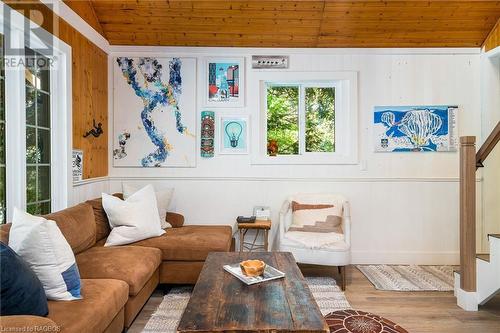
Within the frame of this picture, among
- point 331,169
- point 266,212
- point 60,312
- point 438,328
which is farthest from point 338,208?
point 60,312

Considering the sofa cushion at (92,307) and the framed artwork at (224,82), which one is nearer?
the sofa cushion at (92,307)

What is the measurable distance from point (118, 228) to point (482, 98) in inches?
171

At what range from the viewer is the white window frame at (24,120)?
8.32 feet

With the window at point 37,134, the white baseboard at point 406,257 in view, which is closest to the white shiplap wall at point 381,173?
the white baseboard at point 406,257

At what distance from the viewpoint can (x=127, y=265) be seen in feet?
8.07

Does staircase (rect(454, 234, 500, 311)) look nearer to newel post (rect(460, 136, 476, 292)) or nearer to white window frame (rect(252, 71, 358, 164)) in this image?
newel post (rect(460, 136, 476, 292))

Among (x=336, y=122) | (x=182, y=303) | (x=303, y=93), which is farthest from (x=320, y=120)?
(x=182, y=303)

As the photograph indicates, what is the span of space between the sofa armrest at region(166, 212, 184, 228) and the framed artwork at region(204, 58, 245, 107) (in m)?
1.38

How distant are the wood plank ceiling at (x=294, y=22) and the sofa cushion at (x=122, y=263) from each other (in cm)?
240

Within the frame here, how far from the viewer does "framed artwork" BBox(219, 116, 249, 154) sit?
4.14 meters

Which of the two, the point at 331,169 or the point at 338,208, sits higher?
Answer: the point at 331,169

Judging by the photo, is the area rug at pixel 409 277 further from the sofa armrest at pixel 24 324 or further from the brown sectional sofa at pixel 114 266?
the sofa armrest at pixel 24 324

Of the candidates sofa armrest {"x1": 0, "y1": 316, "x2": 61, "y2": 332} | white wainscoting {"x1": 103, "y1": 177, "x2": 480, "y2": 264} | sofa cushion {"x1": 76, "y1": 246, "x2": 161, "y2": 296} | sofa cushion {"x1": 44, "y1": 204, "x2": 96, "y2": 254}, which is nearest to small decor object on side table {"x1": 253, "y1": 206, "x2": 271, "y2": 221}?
white wainscoting {"x1": 103, "y1": 177, "x2": 480, "y2": 264}

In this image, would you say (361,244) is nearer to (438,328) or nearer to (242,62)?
(438,328)
